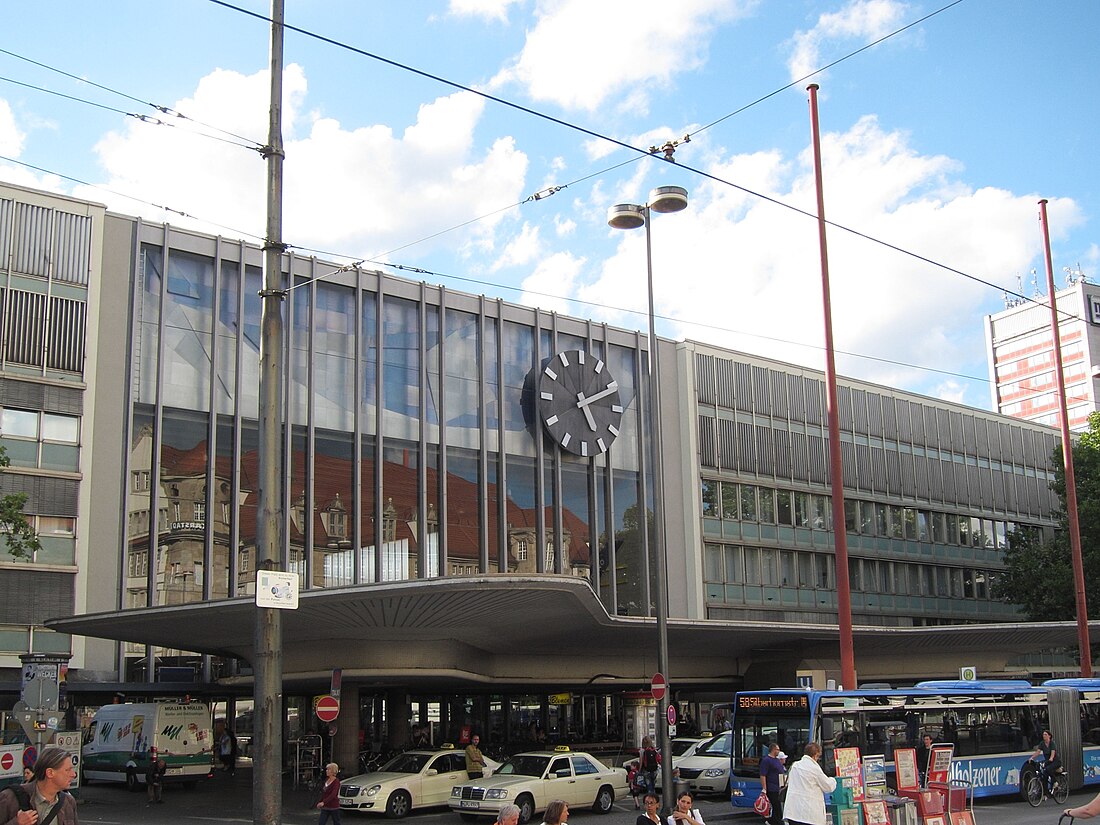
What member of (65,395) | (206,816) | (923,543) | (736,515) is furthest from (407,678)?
(923,543)

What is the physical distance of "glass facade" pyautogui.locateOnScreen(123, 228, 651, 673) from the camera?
117 feet

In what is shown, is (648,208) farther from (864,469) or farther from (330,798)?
(864,469)

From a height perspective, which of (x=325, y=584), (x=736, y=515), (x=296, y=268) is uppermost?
(x=296, y=268)

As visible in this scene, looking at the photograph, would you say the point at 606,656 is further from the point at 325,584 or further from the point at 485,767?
the point at 485,767

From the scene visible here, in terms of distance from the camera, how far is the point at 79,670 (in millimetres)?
33094

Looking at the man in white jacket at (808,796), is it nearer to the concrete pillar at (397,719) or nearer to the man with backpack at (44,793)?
the man with backpack at (44,793)

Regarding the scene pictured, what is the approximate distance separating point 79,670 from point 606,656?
17337 millimetres

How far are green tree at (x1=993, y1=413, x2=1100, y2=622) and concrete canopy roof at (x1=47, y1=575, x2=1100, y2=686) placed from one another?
709 cm

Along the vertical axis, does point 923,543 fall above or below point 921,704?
above

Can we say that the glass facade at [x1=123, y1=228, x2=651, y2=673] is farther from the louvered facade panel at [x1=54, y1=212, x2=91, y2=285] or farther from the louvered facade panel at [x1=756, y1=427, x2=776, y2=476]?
the louvered facade panel at [x1=756, y1=427, x2=776, y2=476]

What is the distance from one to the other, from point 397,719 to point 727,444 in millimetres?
21526

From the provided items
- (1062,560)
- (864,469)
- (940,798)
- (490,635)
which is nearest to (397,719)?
(490,635)

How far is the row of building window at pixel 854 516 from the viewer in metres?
51.2

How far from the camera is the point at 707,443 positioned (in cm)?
5097
